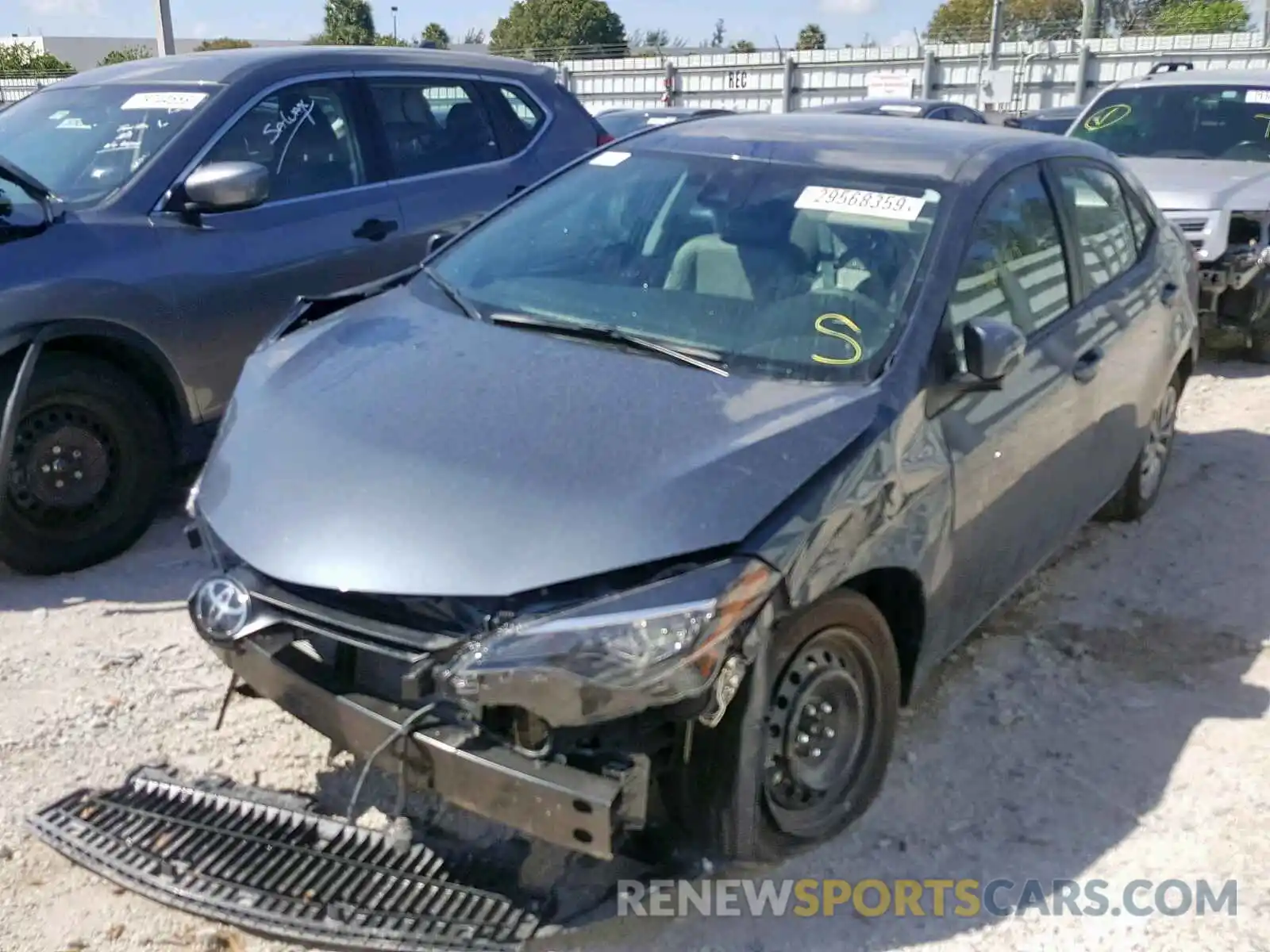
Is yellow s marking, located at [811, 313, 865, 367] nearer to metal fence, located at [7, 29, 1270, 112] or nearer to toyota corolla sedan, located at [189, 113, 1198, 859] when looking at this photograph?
toyota corolla sedan, located at [189, 113, 1198, 859]

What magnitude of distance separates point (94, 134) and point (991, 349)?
3.90 m

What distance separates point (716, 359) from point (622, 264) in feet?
2.07

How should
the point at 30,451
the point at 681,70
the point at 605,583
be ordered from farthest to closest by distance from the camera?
the point at 681,70
the point at 30,451
the point at 605,583

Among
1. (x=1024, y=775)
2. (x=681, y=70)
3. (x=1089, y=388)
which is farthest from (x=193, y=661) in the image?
(x=681, y=70)

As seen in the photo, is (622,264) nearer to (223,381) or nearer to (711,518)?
(711,518)

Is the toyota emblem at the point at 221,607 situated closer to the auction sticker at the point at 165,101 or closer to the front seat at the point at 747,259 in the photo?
the front seat at the point at 747,259

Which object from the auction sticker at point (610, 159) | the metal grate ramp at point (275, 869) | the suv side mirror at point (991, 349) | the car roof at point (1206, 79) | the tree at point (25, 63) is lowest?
the metal grate ramp at point (275, 869)

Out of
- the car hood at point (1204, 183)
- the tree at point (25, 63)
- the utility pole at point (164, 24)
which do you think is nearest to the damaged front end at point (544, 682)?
the car hood at point (1204, 183)

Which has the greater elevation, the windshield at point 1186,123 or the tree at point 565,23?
the tree at point 565,23

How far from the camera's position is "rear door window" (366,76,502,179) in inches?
229

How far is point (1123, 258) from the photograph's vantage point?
187 inches

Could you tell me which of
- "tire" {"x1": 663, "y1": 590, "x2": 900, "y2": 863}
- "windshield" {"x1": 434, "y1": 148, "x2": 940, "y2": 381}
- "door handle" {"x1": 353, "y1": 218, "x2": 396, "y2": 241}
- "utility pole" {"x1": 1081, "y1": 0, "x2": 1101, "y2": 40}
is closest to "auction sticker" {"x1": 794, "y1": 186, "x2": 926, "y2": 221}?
"windshield" {"x1": 434, "y1": 148, "x2": 940, "y2": 381}

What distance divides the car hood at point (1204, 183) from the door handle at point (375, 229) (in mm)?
4722

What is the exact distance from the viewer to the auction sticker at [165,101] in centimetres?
515
